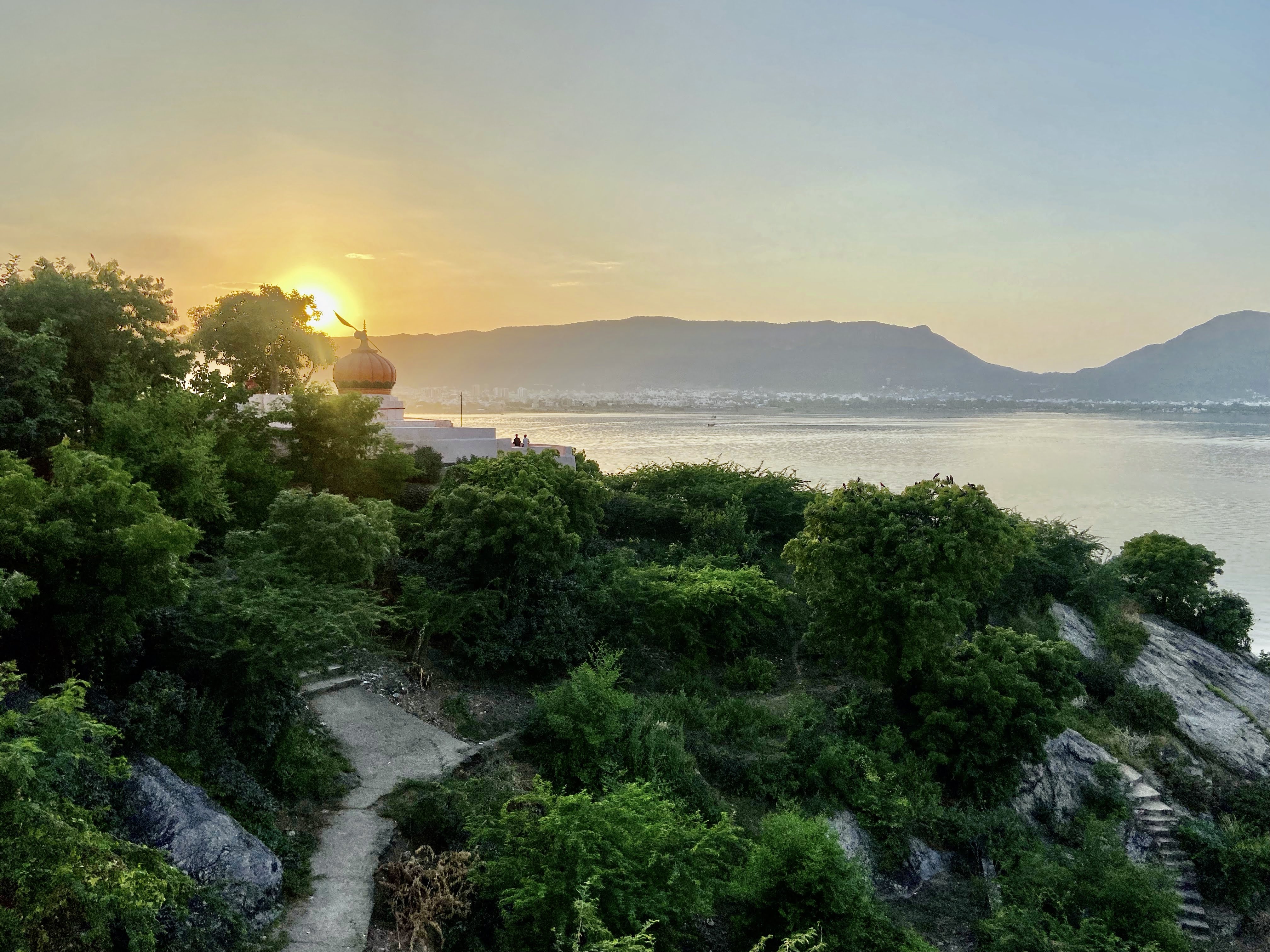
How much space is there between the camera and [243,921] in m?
8.74

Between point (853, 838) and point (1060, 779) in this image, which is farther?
point (1060, 779)

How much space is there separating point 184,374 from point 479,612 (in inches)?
421

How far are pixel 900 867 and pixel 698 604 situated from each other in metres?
6.94

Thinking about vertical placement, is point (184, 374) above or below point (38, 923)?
→ above

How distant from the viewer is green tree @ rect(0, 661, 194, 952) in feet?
22.5

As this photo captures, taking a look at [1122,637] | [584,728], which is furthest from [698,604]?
[1122,637]

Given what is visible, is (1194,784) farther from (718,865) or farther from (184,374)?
(184,374)

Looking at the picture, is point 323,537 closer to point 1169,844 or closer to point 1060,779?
point 1060,779

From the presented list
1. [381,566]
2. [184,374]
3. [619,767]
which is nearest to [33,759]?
[619,767]

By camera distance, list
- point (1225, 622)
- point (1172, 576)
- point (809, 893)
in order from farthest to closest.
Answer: point (1172, 576) → point (1225, 622) → point (809, 893)

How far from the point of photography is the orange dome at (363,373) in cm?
2950

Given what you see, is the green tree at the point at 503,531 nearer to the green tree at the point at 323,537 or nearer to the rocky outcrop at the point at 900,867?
the green tree at the point at 323,537

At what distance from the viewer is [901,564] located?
711 inches

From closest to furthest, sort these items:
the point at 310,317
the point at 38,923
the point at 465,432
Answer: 1. the point at 38,923
2. the point at 465,432
3. the point at 310,317
